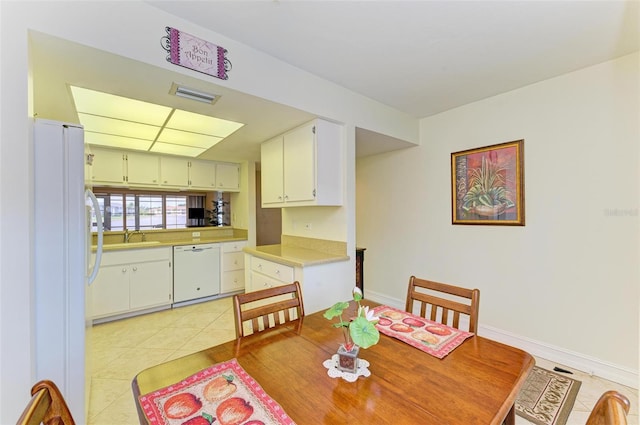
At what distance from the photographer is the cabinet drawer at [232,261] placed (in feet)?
13.2

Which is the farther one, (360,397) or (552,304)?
(552,304)

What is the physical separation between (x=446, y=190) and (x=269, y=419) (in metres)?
2.90

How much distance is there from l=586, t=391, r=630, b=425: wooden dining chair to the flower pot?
609 millimetres

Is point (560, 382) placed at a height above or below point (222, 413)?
below

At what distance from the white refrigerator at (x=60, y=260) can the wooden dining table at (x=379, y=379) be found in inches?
33.2

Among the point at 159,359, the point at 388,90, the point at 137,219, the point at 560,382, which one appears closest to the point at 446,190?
the point at 388,90

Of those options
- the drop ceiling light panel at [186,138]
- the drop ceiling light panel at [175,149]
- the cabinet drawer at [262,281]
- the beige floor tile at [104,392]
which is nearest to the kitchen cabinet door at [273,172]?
the drop ceiling light panel at [186,138]

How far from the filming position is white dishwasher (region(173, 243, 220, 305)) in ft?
11.9

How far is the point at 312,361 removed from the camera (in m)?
1.03

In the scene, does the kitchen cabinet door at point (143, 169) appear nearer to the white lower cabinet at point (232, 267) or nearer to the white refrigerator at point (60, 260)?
the white lower cabinet at point (232, 267)

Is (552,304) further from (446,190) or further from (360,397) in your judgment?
(360,397)

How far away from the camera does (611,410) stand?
0.59 m

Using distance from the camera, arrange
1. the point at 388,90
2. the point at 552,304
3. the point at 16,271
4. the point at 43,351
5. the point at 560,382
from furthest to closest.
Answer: the point at 388,90 < the point at 552,304 < the point at 560,382 < the point at 43,351 < the point at 16,271

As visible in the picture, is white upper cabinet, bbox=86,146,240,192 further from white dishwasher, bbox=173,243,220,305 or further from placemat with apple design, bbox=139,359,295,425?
placemat with apple design, bbox=139,359,295,425
